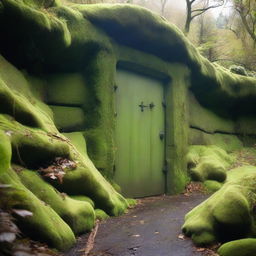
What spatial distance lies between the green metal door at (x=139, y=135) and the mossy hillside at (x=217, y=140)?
166cm

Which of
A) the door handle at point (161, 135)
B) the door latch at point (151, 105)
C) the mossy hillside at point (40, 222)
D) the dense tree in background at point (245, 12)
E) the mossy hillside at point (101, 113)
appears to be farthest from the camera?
the dense tree in background at point (245, 12)

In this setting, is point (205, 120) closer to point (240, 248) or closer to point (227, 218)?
point (227, 218)

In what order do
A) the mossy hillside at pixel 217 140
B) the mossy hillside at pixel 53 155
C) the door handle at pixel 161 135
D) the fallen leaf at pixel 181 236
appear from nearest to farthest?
the fallen leaf at pixel 181 236, the mossy hillside at pixel 53 155, the door handle at pixel 161 135, the mossy hillside at pixel 217 140

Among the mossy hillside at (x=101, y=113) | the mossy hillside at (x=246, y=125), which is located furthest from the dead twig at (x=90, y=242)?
the mossy hillside at (x=246, y=125)

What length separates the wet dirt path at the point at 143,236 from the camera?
345 cm

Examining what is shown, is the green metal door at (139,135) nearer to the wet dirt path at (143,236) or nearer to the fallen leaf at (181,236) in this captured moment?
the wet dirt path at (143,236)

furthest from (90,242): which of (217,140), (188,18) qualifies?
(188,18)

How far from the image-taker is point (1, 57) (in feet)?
Answer: 17.0

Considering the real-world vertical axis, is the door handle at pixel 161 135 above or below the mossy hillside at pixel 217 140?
above

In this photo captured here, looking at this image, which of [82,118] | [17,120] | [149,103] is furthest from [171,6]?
[17,120]

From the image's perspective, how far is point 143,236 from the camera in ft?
13.3

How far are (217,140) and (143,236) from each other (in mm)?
7606

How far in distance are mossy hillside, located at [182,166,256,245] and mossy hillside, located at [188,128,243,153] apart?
565 cm

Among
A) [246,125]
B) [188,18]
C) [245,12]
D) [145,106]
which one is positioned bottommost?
[246,125]
